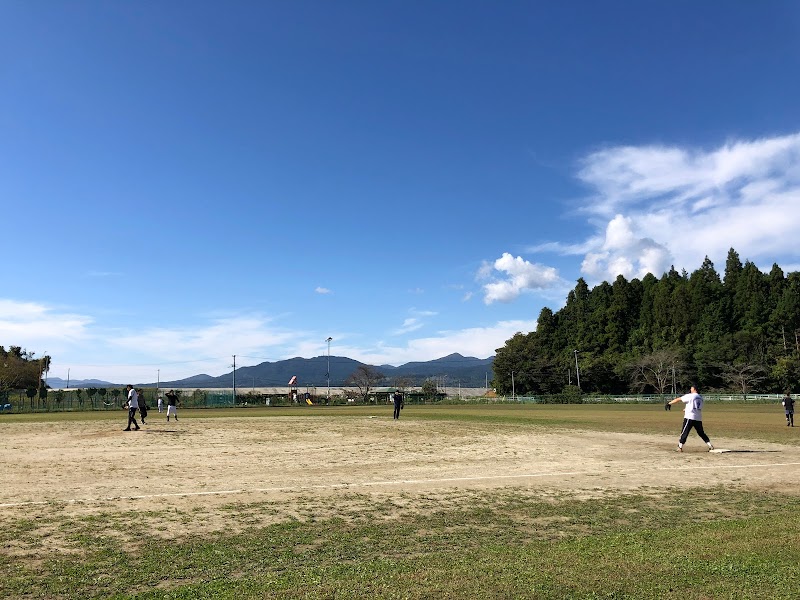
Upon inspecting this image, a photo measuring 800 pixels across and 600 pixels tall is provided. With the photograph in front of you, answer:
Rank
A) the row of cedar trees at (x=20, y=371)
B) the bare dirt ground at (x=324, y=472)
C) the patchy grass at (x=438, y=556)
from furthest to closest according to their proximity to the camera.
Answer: the row of cedar trees at (x=20, y=371) < the bare dirt ground at (x=324, y=472) < the patchy grass at (x=438, y=556)

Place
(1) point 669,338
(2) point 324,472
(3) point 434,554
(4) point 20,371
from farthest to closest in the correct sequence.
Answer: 1. (1) point 669,338
2. (4) point 20,371
3. (2) point 324,472
4. (3) point 434,554

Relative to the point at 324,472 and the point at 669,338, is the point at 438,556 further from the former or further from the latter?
the point at 669,338

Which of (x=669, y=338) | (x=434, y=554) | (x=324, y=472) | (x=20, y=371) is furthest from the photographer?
(x=669, y=338)

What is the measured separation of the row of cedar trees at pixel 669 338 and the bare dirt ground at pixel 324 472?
94.9 meters

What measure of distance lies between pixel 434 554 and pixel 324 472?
297 inches

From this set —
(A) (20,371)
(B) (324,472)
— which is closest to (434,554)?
(B) (324,472)

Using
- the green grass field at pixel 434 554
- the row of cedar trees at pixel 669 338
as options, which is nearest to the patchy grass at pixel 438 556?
the green grass field at pixel 434 554

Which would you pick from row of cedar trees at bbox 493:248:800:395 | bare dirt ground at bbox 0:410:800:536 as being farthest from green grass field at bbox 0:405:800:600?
row of cedar trees at bbox 493:248:800:395

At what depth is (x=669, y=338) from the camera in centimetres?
12850

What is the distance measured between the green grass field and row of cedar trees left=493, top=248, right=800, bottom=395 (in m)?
105

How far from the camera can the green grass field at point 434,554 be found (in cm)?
556

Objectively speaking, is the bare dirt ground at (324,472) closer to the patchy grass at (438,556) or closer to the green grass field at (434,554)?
the green grass field at (434,554)

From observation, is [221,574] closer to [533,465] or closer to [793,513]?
[793,513]

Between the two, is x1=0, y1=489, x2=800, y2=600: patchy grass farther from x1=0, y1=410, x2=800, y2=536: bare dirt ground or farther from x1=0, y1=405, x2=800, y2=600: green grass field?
x1=0, y1=410, x2=800, y2=536: bare dirt ground
